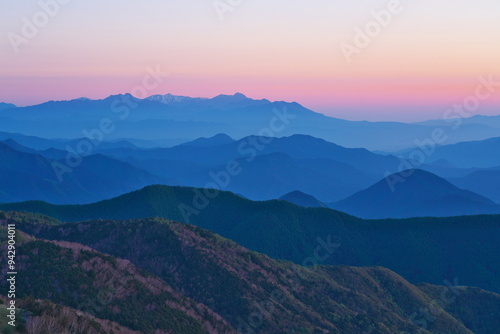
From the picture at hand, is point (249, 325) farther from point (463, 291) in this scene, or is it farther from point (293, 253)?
point (293, 253)

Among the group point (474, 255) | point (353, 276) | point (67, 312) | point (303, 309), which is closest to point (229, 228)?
point (353, 276)

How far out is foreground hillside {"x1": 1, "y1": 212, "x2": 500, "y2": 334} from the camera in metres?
36.7

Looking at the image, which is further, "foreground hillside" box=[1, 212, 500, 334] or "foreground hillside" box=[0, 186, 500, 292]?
"foreground hillside" box=[0, 186, 500, 292]

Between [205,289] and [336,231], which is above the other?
[336,231]

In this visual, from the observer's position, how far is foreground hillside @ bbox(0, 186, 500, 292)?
10350 cm

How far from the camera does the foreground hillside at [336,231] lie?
104 meters

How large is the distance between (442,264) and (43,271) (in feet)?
296

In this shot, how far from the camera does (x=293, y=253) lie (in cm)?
10738

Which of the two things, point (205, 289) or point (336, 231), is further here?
point (336, 231)

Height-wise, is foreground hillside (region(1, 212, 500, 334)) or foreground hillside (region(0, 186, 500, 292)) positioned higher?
foreground hillside (region(0, 186, 500, 292))

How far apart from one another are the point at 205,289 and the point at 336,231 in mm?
70360

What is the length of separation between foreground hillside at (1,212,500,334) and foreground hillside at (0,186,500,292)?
97.1 ft

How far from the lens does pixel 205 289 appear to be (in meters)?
Result: 49.3

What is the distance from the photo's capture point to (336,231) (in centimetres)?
11456
